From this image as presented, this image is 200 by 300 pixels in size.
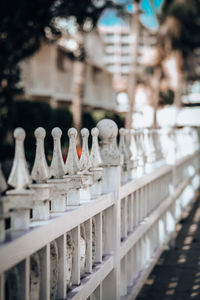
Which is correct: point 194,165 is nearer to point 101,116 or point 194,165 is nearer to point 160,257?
point 160,257

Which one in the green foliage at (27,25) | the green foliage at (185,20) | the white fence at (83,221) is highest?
the green foliage at (185,20)

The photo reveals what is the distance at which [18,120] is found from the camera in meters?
24.2

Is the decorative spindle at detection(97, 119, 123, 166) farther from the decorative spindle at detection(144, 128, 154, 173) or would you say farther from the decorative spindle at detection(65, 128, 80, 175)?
the decorative spindle at detection(144, 128, 154, 173)

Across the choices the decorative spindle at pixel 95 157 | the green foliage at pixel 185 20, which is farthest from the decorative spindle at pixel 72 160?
the green foliage at pixel 185 20

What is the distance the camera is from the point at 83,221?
10.9 feet

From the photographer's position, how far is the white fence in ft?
8.15

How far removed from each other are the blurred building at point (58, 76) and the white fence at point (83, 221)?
64.8 ft

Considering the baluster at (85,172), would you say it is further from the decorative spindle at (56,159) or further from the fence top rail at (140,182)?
the fence top rail at (140,182)

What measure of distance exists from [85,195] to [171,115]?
81.3ft

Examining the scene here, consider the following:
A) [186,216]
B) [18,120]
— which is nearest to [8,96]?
[186,216]

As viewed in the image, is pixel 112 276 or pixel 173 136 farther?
pixel 173 136

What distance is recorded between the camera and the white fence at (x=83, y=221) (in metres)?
2.48

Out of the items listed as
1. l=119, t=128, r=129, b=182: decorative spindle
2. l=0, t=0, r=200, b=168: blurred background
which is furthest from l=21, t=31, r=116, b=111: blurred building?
l=119, t=128, r=129, b=182: decorative spindle

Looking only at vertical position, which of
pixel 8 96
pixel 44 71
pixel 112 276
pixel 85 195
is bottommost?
pixel 112 276
